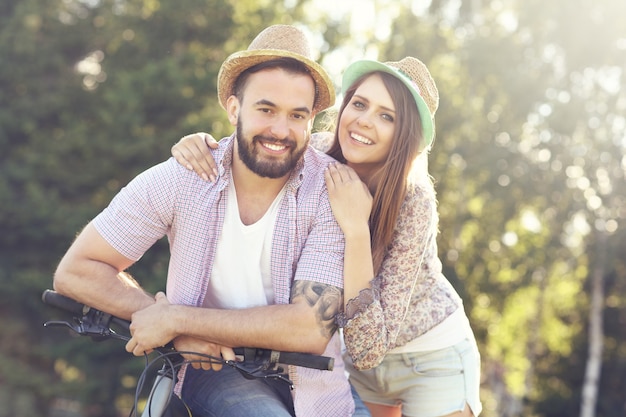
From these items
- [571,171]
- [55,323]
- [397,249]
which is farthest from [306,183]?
[571,171]

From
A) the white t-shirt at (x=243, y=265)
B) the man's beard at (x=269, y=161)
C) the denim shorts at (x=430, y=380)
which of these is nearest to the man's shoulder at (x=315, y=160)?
the man's beard at (x=269, y=161)

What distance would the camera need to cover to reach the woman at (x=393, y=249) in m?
3.34

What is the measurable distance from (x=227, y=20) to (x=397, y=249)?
21.1 m

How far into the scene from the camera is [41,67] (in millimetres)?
24172

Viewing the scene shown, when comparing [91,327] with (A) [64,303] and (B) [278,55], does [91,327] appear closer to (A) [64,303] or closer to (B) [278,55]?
(A) [64,303]

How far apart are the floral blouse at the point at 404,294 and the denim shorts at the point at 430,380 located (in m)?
0.14

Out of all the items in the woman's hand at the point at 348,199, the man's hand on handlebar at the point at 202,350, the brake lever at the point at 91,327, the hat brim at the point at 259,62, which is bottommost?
the man's hand on handlebar at the point at 202,350

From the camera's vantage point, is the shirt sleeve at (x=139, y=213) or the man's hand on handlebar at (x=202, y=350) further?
the shirt sleeve at (x=139, y=213)

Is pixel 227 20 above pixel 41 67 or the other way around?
above

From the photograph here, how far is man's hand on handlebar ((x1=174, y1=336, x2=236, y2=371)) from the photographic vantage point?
3064mm

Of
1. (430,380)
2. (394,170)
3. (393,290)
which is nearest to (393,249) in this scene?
(393,290)

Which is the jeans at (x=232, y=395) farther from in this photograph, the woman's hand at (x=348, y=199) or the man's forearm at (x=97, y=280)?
the woman's hand at (x=348, y=199)

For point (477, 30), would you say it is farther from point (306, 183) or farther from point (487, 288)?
point (306, 183)

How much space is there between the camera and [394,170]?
374cm
